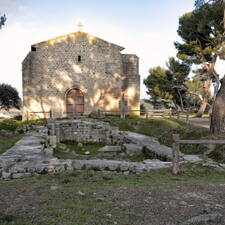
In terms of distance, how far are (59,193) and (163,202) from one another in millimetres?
1822

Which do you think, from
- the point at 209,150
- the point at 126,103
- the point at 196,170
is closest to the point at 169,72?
the point at 126,103

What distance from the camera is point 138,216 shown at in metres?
3.10

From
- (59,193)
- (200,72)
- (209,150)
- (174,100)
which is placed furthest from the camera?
(174,100)

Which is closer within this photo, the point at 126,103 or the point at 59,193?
the point at 59,193

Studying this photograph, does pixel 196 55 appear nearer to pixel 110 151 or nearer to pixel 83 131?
pixel 83 131

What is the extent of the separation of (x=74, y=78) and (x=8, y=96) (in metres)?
10.7

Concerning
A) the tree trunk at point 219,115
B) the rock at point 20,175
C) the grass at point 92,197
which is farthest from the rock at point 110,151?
the rock at point 20,175

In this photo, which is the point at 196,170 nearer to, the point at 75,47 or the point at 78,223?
the point at 78,223

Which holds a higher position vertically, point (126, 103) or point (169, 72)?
point (169, 72)

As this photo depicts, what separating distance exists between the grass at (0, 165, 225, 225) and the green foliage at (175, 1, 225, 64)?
2130cm

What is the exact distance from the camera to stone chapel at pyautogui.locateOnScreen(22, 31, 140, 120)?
2055 centimetres

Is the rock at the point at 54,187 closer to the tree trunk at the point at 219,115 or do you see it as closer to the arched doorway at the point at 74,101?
the tree trunk at the point at 219,115

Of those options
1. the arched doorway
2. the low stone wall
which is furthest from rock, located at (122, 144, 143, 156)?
the arched doorway

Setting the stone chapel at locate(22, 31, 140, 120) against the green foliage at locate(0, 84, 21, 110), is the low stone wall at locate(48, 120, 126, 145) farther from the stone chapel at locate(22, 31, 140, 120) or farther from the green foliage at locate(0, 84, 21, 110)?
the green foliage at locate(0, 84, 21, 110)
